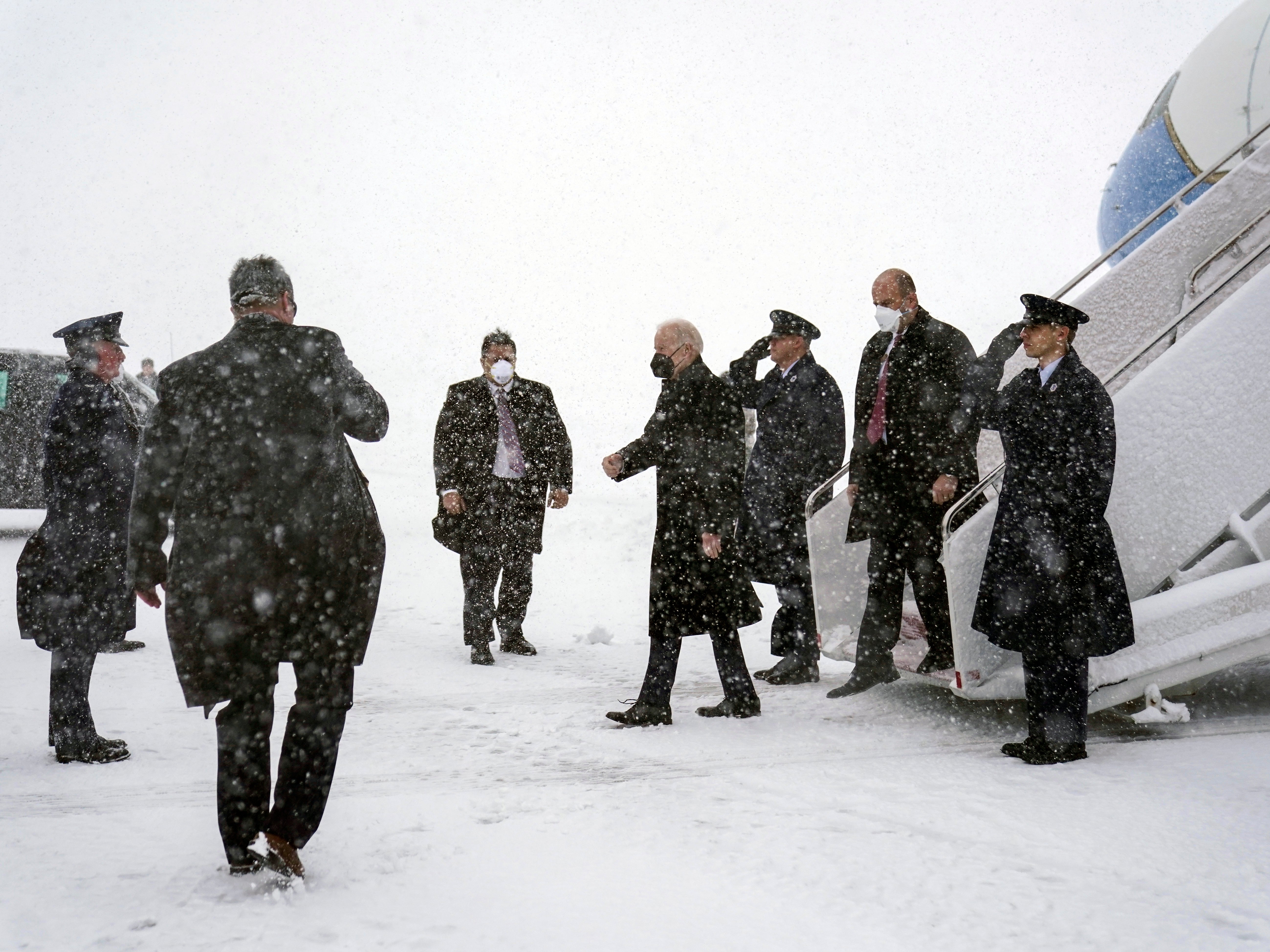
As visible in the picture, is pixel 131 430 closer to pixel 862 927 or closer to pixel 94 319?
pixel 94 319

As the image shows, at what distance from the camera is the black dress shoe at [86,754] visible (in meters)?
4.07

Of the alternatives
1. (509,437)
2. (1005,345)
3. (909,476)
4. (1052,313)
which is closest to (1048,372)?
(1052,313)

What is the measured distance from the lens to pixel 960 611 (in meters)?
4.35

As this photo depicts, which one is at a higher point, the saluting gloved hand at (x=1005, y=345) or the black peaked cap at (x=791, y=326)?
the black peaked cap at (x=791, y=326)

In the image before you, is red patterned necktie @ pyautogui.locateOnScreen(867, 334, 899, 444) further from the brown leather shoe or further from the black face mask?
the brown leather shoe

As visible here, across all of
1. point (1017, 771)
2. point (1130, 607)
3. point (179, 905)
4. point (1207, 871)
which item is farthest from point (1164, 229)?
point (179, 905)

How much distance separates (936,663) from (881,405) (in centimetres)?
124

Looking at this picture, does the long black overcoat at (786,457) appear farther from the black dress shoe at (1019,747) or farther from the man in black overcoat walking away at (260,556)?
the man in black overcoat walking away at (260,556)

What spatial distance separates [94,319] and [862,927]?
3.66 metres

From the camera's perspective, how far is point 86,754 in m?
4.07

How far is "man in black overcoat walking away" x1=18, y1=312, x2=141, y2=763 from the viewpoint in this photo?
13.4 feet

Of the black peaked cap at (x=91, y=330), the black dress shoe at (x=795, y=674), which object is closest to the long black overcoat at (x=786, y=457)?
the black dress shoe at (x=795, y=674)

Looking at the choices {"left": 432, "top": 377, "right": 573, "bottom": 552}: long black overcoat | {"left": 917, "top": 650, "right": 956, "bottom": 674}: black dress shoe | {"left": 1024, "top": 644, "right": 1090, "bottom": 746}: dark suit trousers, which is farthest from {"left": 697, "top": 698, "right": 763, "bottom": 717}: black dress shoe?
{"left": 432, "top": 377, "right": 573, "bottom": 552}: long black overcoat

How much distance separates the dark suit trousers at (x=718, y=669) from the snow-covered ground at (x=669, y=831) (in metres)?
0.13
